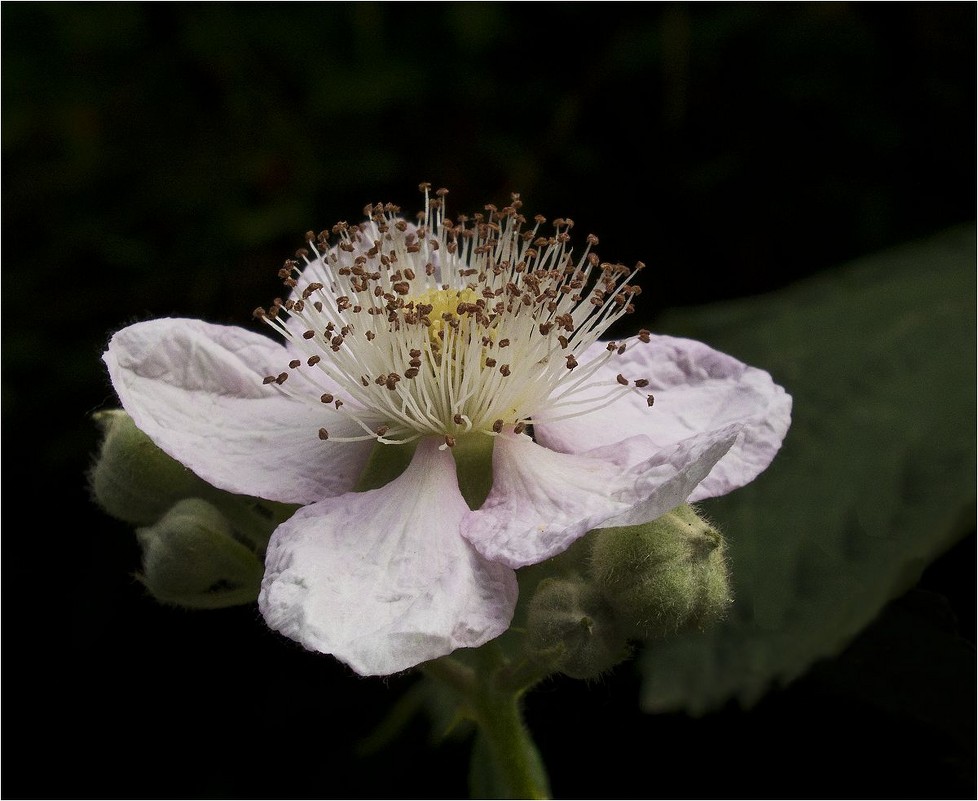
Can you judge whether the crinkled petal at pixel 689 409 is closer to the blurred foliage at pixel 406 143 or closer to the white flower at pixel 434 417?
the white flower at pixel 434 417

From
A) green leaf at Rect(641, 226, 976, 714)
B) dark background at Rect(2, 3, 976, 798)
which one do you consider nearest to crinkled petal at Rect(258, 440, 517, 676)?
green leaf at Rect(641, 226, 976, 714)

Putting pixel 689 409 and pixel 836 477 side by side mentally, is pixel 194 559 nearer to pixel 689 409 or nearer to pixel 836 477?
pixel 689 409

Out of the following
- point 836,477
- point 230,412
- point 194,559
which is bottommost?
point 836,477

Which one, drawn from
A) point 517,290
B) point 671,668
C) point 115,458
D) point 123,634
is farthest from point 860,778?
point 123,634

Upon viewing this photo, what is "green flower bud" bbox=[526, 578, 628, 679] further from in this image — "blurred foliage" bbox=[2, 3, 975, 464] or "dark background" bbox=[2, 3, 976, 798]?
"blurred foliage" bbox=[2, 3, 975, 464]

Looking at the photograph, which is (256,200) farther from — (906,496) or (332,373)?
(906,496)

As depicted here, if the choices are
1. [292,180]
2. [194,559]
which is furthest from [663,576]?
[292,180]

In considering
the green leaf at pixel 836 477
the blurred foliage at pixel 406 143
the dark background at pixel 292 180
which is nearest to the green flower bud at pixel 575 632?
the green leaf at pixel 836 477
